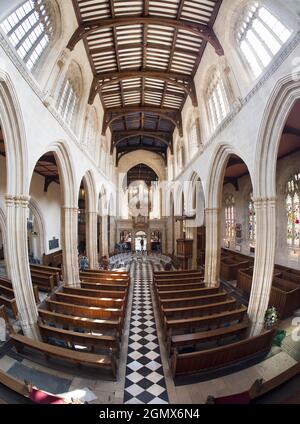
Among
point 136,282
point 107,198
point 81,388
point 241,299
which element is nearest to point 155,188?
point 107,198

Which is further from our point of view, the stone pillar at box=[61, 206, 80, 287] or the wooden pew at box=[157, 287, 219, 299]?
the stone pillar at box=[61, 206, 80, 287]

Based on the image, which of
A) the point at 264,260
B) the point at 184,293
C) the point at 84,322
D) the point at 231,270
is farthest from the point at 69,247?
the point at 231,270

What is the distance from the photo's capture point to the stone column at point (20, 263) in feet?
19.9

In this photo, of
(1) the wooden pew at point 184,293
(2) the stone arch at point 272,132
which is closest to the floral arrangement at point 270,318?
(1) the wooden pew at point 184,293

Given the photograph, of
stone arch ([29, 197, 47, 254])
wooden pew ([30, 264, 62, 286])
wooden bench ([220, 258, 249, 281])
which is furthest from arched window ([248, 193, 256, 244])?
stone arch ([29, 197, 47, 254])

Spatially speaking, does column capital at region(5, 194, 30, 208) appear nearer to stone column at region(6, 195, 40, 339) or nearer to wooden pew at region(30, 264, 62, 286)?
stone column at region(6, 195, 40, 339)

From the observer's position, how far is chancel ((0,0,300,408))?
4.85 metres

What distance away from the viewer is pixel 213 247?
35.2ft

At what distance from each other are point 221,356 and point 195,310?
199 cm

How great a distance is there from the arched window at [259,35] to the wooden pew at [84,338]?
29.4ft

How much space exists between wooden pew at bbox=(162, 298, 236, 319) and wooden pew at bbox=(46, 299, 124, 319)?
1.54m

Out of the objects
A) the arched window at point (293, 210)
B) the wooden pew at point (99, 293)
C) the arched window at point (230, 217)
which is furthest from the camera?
the arched window at point (230, 217)

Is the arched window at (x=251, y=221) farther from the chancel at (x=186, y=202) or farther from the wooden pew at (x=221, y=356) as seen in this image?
the wooden pew at (x=221, y=356)

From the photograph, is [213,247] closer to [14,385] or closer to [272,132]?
[272,132]
